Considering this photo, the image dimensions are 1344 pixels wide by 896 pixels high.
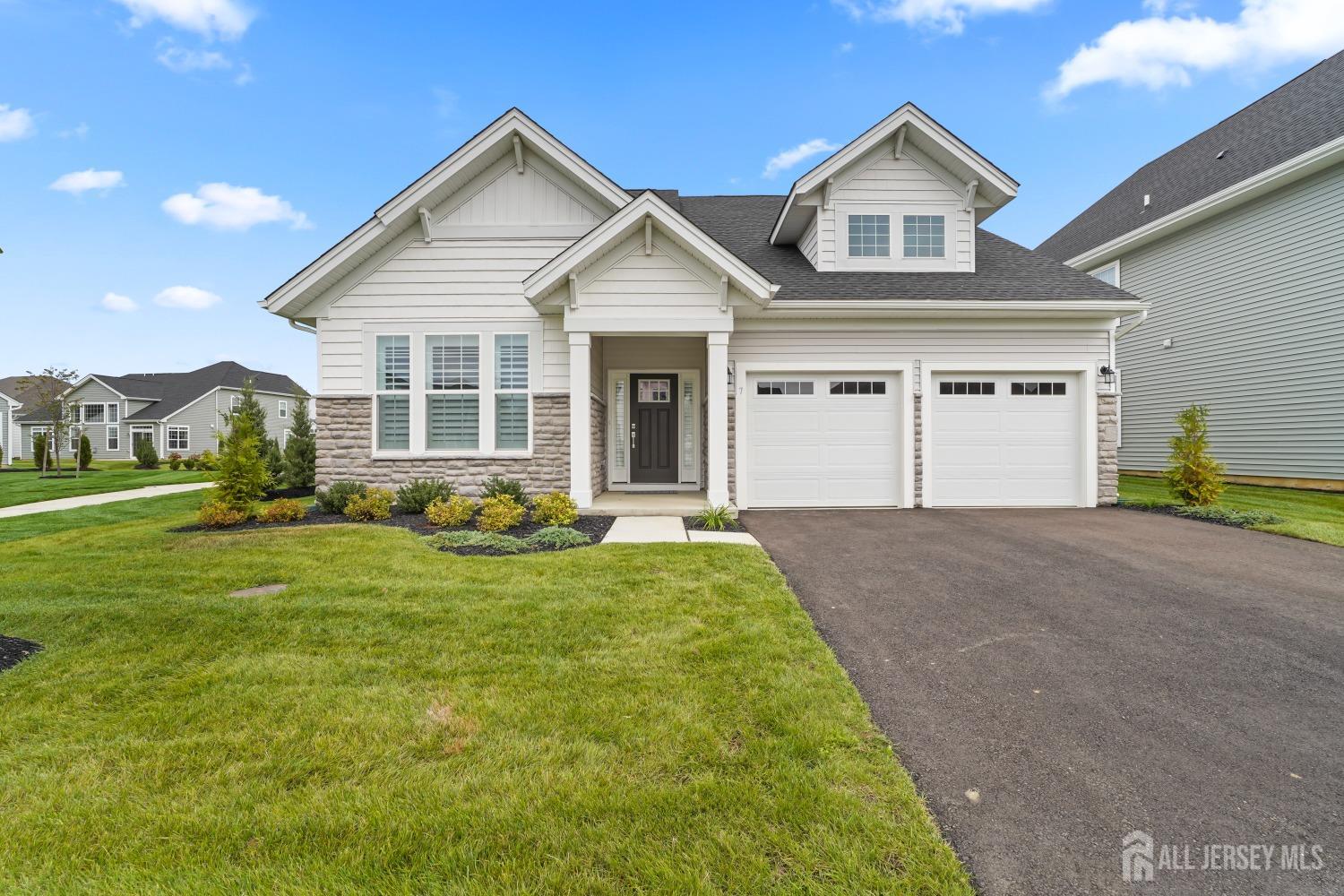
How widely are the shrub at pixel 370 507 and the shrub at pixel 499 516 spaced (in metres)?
1.68

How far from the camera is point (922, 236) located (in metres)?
10.4

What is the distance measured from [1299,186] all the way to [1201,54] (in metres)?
8.86

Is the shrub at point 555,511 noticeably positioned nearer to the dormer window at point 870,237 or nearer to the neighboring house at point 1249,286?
the dormer window at point 870,237

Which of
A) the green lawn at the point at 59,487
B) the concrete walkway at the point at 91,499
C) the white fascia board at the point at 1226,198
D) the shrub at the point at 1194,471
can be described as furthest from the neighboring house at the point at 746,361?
the green lawn at the point at 59,487

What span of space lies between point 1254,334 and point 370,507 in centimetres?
1829

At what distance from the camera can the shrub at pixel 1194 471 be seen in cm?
910

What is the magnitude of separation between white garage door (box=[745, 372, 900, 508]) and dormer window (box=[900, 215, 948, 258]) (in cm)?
279

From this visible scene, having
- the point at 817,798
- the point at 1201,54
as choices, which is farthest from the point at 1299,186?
the point at 817,798

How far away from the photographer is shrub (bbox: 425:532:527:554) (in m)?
6.23

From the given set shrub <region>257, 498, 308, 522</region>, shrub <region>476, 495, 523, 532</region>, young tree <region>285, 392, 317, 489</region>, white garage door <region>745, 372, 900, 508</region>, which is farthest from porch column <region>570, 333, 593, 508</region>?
young tree <region>285, 392, 317, 489</region>

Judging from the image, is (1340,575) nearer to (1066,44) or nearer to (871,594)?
(871,594)

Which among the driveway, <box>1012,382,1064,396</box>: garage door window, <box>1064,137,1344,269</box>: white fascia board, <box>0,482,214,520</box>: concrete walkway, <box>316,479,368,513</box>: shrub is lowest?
the driveway

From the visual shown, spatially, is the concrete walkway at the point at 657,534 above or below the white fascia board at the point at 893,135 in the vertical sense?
below

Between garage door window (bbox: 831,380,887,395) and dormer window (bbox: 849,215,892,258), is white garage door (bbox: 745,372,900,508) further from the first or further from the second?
dormer window (bbox: 849,215,892,258)
